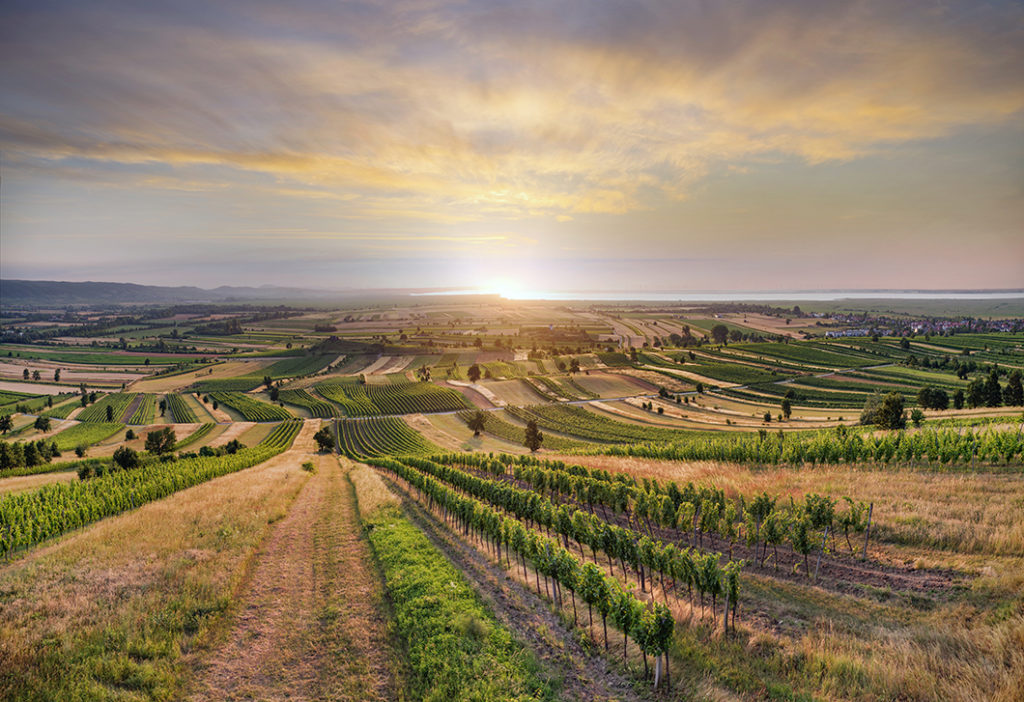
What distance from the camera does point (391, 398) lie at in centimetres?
13875

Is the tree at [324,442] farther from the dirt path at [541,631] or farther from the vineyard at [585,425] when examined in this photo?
the dirt path at [541,631]

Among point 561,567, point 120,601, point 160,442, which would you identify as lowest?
point 160,442

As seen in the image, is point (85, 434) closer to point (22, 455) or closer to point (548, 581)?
point (22, 455)

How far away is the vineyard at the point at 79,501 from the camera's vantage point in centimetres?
2571

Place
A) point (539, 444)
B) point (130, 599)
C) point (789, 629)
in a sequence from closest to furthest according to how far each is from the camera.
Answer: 1. point (789, 629)
2. point (130, 599)
3. point (539, 444)

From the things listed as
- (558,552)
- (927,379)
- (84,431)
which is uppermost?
(558,552)

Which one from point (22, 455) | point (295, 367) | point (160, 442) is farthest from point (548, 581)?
point (295, 367)

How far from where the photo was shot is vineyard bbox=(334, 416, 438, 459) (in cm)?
9181

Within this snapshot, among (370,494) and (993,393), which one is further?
(993,393)

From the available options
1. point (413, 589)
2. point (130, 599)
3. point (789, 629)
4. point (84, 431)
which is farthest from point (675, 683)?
point (84, 431)

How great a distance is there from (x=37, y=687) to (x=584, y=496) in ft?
84.2

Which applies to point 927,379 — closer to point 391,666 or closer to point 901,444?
point 901,444

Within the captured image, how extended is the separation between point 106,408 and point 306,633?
162m

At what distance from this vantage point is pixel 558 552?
1700cm
